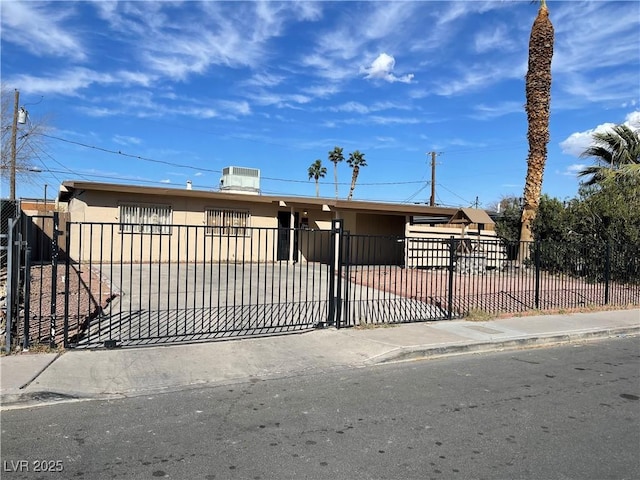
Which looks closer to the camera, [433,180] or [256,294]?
[256,294]

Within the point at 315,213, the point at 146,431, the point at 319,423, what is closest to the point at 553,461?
the point at 319,423

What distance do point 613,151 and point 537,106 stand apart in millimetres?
4304

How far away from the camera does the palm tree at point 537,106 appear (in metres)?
18.8

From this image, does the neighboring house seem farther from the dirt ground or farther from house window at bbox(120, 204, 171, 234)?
the dirt ground

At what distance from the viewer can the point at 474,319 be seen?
10352mm

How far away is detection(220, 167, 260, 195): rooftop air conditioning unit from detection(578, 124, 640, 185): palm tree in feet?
49.0

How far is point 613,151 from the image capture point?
20.8 m

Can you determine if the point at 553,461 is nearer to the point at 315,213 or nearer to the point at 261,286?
the point at 261,286

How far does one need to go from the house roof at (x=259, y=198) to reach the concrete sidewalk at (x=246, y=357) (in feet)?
37.8

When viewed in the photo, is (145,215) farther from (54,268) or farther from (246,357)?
(246,357)

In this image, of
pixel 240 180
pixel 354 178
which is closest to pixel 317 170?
pixel 354 178

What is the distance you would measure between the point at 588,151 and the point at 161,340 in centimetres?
2043

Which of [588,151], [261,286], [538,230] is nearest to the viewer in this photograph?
[261,286]

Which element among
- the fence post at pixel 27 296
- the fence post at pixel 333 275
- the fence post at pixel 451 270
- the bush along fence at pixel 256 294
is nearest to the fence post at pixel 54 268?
the bush along fence at pixel 256 294
